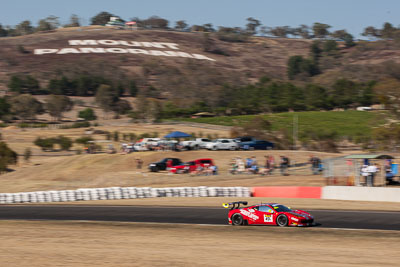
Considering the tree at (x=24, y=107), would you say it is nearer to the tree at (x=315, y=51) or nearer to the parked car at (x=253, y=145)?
the parked car at (x=253, y=145)

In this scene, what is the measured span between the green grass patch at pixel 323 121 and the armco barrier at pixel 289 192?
4188 cm

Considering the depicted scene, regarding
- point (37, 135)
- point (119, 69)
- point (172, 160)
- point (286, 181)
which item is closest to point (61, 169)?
point (172, 160)

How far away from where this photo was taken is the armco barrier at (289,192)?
1097 inches

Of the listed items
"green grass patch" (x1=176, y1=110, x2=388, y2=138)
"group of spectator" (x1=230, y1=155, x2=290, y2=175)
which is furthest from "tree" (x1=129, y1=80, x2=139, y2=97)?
"group of spectator" (x1=230, y1=155, x2=290, y2=175)

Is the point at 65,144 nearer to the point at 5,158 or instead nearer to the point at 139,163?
the point at 5,158

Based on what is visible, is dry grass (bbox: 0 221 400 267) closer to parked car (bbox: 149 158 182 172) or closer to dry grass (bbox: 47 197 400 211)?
dry grass (bbox: 47 197 400 211)

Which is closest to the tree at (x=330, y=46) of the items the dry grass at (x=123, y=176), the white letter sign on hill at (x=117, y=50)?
the white letter sign on hill at (x=117, y=50)

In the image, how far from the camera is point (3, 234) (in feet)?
59.4

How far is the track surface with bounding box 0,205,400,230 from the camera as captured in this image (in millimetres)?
18734

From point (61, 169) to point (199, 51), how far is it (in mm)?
122458

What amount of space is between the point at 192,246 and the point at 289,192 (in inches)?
563

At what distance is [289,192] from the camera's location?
93.7 feet

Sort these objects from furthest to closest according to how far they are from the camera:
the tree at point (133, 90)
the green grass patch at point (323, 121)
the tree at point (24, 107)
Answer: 1. the tree at point (133, 90)
2. the tree at point (24, 107)
3. the green grass patch at point (323, 121)

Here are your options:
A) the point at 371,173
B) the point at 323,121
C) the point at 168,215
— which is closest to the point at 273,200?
the point at 371,173
